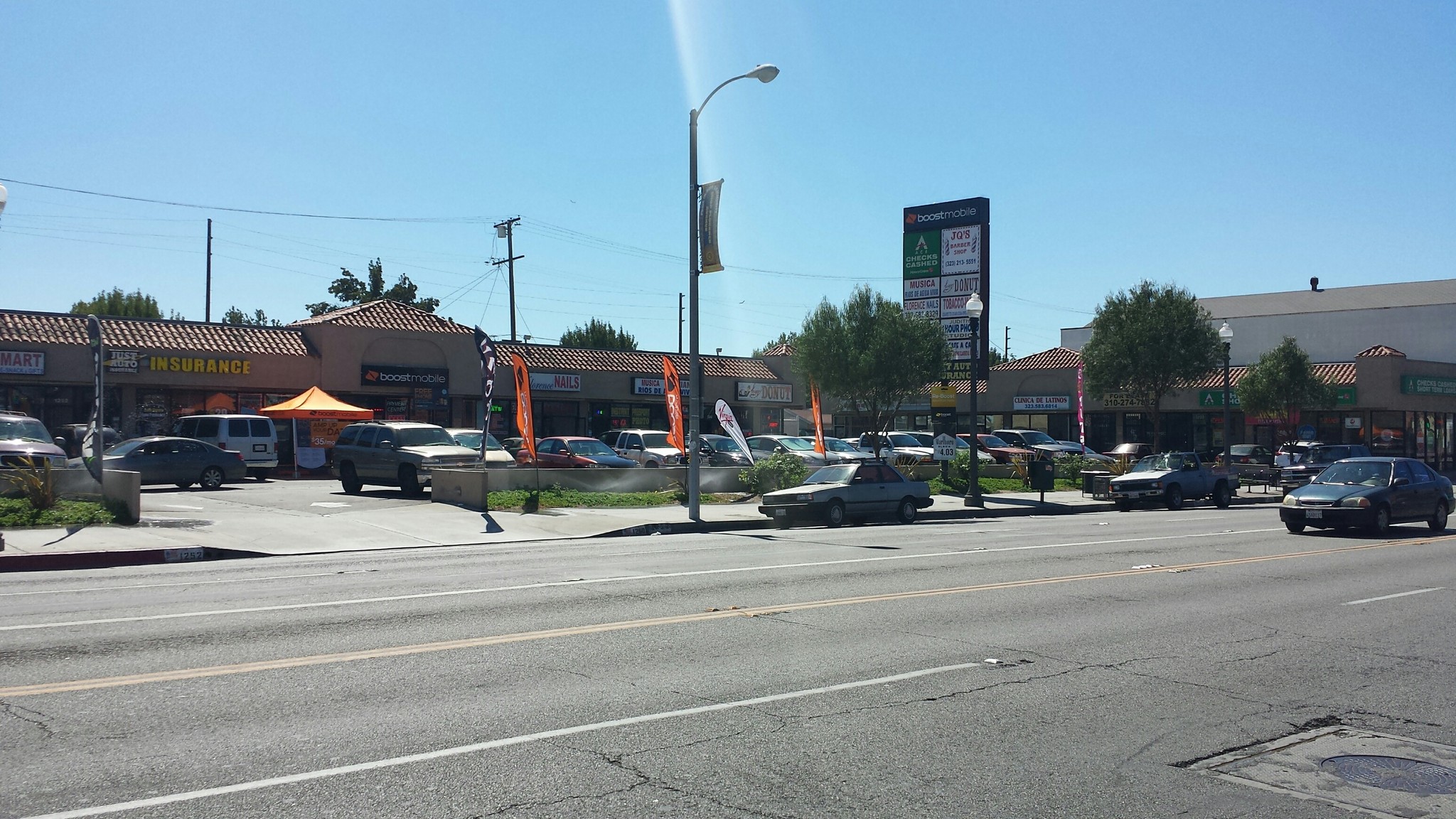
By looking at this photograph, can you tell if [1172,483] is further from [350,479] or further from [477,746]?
[477,746]

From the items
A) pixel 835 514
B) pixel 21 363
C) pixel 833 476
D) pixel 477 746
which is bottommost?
pixel 835 514

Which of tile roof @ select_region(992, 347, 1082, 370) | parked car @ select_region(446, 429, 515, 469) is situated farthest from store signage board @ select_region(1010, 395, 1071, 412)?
parked car @ select_region(446, 429, 515, 469)

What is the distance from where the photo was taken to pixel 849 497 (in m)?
23.8

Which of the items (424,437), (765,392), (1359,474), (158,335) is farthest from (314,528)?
(765,392)

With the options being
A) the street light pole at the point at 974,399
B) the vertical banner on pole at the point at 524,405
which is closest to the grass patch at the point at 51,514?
the vertical banner on pole at the point at 524,405

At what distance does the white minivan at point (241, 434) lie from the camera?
33219mm

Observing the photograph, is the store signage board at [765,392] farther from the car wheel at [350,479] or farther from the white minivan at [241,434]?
the car wheel at [350,479]

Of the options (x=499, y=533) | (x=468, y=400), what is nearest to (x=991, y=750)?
(x=499, y=533)

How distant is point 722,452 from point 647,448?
139 inches

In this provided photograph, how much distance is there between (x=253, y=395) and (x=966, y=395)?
34437mm

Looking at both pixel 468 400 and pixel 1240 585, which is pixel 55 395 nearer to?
pixel 468 400

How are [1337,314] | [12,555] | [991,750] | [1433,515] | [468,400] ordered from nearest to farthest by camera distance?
[991,750] < [12,555] < [1433,515] < [468,400] < [1337,314]

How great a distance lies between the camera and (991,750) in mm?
6262

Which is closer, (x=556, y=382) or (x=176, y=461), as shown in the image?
(x=176, y=461)
